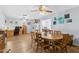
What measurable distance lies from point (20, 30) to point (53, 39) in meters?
0.60

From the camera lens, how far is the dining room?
2.19 metres

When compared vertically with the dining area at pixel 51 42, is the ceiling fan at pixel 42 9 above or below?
above

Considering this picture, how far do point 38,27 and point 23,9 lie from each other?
40 centimetres

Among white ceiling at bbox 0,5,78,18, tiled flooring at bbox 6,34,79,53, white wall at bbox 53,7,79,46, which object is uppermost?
white ceiling at bbox 0,5,78,18

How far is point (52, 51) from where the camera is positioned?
7.45 feet

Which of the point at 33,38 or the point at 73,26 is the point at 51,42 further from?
the point at 73,26

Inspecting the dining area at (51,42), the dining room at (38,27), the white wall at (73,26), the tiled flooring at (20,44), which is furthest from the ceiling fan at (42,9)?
the tiled flooring at (20,44)

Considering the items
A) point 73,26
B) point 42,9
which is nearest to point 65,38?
point 73,26

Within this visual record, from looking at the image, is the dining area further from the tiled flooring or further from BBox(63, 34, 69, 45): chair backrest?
the tiled flooring

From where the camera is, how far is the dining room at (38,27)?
2.19 meters

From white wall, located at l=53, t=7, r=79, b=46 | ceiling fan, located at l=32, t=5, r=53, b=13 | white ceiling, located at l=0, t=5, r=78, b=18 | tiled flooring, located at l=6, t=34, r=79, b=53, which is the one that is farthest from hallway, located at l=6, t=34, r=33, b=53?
white wall, located at l=53, t=7, r=79, b=46

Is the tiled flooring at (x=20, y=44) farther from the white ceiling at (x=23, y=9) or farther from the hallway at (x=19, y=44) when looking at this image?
the white ceiling at (x=23, y=9)
